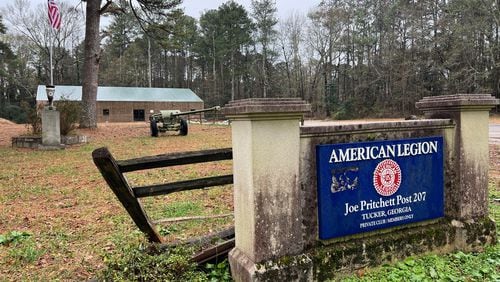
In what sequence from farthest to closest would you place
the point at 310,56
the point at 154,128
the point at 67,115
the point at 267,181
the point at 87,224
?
the point at 310,56 → the point at 154,128 → the point at 67,115 → the point at 87,224 → the point at 267,181

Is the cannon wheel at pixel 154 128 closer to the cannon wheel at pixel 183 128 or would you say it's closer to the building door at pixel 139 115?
the cannon wheel at pixel 183 128

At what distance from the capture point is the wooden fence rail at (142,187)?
7.97 feet

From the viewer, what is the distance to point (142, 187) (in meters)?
2.88

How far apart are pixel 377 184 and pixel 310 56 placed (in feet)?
141

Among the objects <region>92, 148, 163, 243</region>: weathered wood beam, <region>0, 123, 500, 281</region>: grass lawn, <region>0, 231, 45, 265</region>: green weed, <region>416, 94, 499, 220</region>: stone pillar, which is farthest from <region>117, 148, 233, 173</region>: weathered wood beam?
<region>416, 94, 499, 220</region>: stone pillar

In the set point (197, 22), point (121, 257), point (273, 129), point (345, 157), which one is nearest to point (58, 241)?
point (121, 257)

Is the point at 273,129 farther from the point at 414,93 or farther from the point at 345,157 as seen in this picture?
the point at 414,93

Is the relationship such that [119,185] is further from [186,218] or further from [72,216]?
[72,216]

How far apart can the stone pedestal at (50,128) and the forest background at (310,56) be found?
17.5 meters

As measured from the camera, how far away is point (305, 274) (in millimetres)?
2682

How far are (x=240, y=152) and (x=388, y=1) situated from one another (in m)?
39.7

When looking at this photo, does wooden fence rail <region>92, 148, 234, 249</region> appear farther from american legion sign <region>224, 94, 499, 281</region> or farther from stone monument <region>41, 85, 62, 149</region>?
stone monument <region>41, 85, 62, 149</region>

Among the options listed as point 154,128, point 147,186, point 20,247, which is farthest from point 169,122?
point 147,186

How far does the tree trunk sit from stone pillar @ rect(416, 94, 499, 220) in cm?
1645
